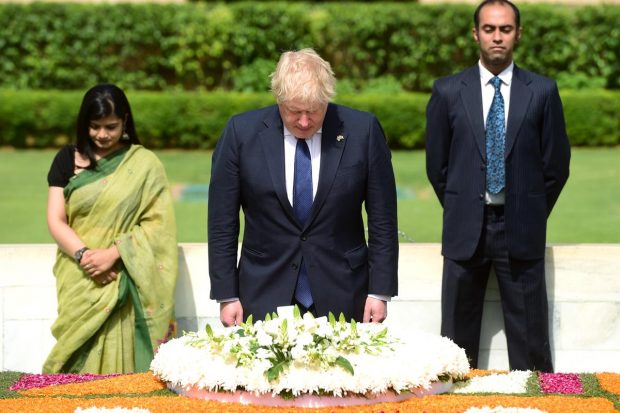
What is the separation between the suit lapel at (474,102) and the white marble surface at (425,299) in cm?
77

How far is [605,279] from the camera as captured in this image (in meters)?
6.08

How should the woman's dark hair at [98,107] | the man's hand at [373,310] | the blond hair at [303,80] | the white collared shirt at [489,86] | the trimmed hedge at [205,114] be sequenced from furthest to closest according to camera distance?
the trimmed hedge at [205,114], the white collared shirt at [489,86], the woman's dark hair at [98,107], the man's hand at [373,310], the blond hair at [303,80]

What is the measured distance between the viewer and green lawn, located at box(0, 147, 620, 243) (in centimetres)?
953

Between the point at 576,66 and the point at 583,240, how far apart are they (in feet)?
25.1

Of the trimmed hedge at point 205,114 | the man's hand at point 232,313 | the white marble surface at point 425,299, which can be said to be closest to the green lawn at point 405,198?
the trimmed hedge at point 205,114

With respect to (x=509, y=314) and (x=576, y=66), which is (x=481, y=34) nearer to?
(x=509, y=314)

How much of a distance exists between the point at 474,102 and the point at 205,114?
9.52m

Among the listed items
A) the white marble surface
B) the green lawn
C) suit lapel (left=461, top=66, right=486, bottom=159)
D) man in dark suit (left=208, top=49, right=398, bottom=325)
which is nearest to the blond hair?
man in dark suit (left=208, top=49, right=398, bottom=325)

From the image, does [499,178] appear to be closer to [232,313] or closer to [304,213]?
[304,213]

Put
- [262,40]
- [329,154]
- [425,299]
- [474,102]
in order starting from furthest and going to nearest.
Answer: [262,40]
[425,299]
[474,102]
[329,154]

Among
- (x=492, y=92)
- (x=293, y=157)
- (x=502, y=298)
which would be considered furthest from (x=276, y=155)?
(x=502, y=298)

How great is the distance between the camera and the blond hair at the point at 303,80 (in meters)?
4.25

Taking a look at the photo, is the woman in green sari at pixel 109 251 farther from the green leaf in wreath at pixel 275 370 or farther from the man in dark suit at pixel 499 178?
the green leaf in wreath at pixel 275 370

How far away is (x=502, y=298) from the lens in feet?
19.0
